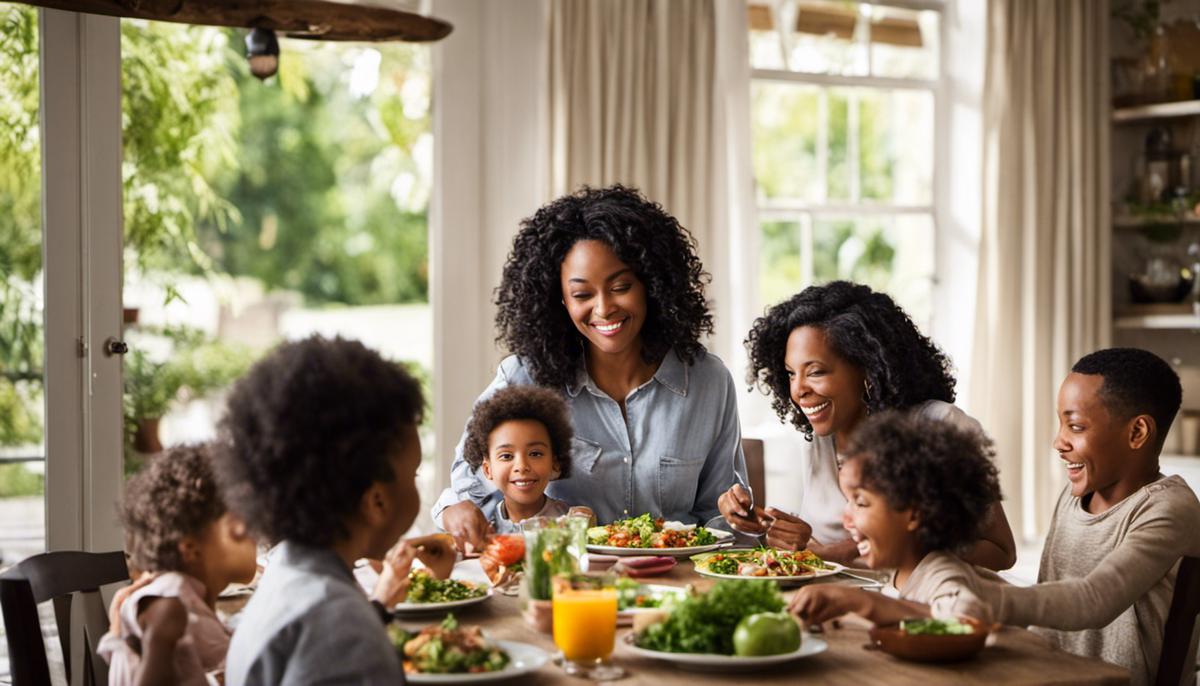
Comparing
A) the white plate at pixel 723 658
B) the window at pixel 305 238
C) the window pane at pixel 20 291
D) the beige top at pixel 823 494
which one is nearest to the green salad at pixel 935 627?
the white plate at pixel 723 658

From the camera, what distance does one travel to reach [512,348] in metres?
2.95

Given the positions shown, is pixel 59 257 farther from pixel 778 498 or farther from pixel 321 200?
pixel 321 200

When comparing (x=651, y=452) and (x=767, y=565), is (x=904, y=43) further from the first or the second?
(x=767, y=565)

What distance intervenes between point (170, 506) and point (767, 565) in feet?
3.18

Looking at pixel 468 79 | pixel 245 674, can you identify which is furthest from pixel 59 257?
pixel 245 674

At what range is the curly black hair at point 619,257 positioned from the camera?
2.82m

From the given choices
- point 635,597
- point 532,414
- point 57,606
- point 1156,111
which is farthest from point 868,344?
point 1156,111

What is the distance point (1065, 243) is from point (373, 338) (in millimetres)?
6780

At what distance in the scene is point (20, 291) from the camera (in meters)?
3.64

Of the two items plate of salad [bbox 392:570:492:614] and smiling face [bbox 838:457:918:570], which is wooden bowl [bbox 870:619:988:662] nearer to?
smiling face [bbox 838:457:918:570]

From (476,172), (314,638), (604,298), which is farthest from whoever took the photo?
(476,172)

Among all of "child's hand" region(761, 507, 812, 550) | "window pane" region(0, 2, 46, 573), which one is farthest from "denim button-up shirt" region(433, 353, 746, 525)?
"window pane" region(0, 2, 46, 573)

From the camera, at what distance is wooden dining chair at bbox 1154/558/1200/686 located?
1972 millimetres

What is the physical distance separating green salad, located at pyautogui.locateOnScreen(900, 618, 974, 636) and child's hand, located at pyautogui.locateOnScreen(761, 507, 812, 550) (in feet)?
2.10
